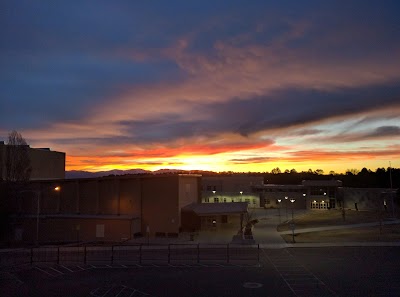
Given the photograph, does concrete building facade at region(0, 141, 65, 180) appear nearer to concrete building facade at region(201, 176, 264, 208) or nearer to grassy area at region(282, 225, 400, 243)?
concrete building facade at region(201, 176, 264, 208)

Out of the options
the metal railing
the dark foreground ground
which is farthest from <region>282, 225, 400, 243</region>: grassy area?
the dark foreground ground

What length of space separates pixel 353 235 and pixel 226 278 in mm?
25197

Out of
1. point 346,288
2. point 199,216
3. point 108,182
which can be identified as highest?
point 108,182

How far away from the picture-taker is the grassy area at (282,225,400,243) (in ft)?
138

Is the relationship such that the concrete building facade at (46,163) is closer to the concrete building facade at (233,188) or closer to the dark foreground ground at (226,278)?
the concrete building facade at (233,188)

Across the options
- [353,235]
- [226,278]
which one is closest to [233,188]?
[353,235]

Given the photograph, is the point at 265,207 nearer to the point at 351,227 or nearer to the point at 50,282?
the point at 351,227

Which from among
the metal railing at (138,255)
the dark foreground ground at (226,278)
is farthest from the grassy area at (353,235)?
the dark foreground ground at (226,278)

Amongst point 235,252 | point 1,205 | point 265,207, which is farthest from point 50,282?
point 265,207

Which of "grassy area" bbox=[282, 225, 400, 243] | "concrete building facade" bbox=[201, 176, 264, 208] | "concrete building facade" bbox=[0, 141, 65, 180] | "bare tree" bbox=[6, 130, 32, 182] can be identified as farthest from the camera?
"concrete building facade" bbox=[201, 176, 264, 208]

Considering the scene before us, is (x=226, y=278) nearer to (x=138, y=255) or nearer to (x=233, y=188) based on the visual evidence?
(x=138, y=255)

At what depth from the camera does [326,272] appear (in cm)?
2647

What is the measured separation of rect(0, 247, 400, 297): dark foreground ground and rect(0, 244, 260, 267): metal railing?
164cm

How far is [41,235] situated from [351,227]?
39.4m
